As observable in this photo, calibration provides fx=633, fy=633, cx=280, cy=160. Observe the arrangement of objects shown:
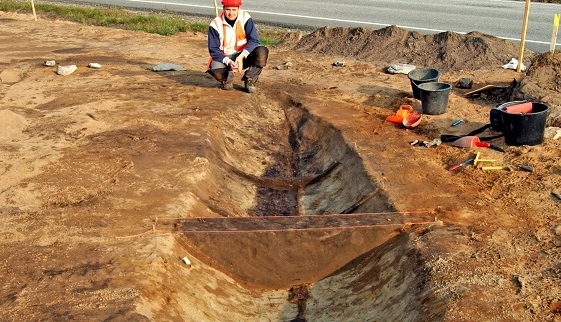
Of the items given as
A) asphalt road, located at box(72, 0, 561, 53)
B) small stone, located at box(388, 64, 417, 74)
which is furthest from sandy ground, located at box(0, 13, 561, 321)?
asphalt road, located at box(72, 0, 561, 53)

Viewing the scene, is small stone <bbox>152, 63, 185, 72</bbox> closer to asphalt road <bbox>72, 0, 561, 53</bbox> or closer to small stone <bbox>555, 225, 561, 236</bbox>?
asphalt road <bbox>72, 0, 561, 53</bbox>

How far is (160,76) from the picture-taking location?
10.4 metres

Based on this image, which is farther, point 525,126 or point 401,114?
point 401,114

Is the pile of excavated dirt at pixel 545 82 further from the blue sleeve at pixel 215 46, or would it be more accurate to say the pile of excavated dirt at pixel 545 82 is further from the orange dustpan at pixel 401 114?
the blue sleeve at pixel 215 46

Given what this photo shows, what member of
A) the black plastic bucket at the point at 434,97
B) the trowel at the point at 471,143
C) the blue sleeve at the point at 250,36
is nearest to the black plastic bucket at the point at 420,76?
the black plastic bucket at the point at 434,97

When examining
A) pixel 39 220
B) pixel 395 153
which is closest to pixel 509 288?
pixel 395 153

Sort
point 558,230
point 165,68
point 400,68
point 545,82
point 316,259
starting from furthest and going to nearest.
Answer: point 165,68 < point 400,68 < point 545,82 < point 316,259 < point 558,230

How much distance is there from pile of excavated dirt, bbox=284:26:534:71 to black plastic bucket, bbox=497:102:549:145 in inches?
140

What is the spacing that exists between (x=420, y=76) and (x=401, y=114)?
107cm

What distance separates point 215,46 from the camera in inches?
364

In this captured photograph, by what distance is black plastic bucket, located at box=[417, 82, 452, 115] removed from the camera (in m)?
8.17

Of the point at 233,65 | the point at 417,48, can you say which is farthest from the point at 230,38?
the point at 417,48

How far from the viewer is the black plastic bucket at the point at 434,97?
817cm

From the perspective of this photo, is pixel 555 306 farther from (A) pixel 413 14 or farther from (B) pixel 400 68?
(A) pixel 413 14
